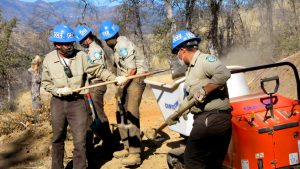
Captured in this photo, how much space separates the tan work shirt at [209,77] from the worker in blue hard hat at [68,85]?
2005 millimetres

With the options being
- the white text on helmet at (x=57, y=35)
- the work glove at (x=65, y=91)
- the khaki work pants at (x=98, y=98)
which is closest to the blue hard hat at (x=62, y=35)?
the white text on helmet at (x=57, y=35)

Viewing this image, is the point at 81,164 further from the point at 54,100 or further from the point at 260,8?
the point at 260,8

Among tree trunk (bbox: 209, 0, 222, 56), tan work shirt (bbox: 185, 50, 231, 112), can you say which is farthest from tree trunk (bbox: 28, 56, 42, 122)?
tree trunk (bbox: 209, 0, 222, 56)

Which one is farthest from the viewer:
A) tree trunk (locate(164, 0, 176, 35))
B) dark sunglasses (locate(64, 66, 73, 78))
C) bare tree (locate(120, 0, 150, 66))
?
bare tree (locate(120, 0, 150, 66))

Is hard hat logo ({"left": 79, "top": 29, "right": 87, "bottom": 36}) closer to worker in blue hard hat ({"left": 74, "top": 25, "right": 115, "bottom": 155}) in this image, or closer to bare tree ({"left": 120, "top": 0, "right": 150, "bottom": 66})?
worker in blue hard hat ({"left": 74, "top": 25, "right": 115, "bottom": 155})

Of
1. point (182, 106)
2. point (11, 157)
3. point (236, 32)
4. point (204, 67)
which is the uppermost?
point (236, 32)

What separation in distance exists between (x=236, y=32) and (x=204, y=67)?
26.1m

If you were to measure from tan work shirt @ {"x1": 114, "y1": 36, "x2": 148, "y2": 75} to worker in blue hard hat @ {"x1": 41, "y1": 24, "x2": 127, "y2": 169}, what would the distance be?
601mm

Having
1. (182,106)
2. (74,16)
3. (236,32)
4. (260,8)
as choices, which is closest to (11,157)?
(182,106)

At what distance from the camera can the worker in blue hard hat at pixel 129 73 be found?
278 inches

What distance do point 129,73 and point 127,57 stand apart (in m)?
0.25

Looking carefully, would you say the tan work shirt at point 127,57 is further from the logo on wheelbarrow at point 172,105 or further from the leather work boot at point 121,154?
the leather work boot at point 121,154

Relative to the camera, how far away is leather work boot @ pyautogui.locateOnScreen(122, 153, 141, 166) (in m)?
7.10

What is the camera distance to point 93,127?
8.14 metres
